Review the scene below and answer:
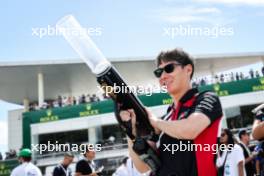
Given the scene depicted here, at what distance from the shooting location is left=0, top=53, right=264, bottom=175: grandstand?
2323 centimetres

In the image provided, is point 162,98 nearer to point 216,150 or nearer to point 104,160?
point 104,160

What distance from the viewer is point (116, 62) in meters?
28.8

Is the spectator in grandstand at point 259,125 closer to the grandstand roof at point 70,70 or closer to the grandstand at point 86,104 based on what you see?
the grandstand at point 86,104

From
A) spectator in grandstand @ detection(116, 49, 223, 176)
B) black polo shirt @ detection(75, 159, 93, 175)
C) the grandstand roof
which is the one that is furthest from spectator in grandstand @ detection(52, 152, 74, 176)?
the grandstand roof

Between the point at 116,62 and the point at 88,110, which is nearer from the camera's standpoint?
the point at 88,110

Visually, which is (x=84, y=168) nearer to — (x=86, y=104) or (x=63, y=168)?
(x=63, y=168)

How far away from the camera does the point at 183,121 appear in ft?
6.49

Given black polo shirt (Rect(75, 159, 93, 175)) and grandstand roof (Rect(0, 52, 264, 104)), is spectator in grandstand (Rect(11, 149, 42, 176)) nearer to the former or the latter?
black polo shirt (Rect(75, 159, 93, 175))

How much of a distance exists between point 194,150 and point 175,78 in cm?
40

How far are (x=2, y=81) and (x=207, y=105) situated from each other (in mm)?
31543

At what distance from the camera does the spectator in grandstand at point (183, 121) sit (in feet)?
6.52

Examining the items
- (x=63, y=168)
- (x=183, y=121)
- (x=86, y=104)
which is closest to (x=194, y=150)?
(x=183, y=121)

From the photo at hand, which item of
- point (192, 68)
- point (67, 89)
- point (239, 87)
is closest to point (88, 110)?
point (239, 87)

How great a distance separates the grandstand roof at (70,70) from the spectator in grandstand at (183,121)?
2418cm
